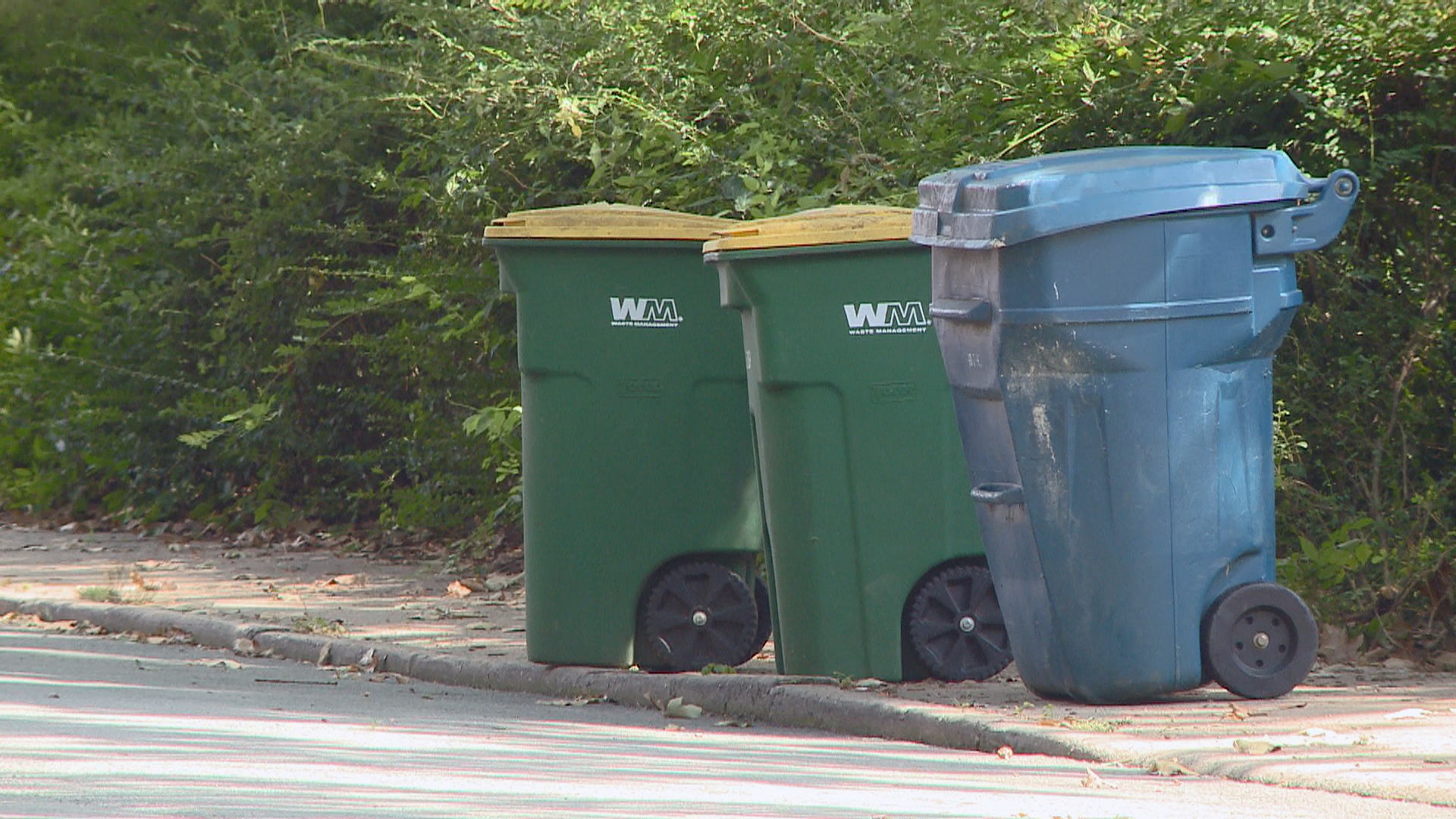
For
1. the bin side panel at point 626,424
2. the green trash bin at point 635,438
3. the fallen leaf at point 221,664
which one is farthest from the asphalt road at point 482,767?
the fallen leaf at point 221,664

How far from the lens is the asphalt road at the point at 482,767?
466 cm

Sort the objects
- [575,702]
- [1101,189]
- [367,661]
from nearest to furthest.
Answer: [1101,189] < [575,702] < [367,661]

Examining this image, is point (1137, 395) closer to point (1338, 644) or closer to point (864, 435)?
point (864, 435)

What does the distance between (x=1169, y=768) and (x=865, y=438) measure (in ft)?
5.62

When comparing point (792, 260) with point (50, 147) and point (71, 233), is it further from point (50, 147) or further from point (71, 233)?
point (50, 147)

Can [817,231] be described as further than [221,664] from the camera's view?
No

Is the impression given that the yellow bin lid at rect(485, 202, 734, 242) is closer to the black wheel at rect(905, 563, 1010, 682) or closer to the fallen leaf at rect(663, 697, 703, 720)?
the black wheel at rect(905, 563, 1010, 682)

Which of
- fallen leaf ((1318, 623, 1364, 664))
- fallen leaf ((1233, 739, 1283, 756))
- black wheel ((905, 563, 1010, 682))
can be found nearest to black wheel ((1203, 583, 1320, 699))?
fallen leaf ((1233, 739, 1283, 756))

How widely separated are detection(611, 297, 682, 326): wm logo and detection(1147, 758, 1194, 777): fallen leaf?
2569 mm

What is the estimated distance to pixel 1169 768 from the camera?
499 cm

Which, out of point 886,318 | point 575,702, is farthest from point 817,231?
point 575,702

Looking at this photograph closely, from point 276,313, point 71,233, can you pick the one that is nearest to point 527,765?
point 276,313

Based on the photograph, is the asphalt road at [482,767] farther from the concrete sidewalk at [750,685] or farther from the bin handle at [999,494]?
the bin handle at [999,494]

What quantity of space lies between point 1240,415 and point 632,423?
2176 millimetres
